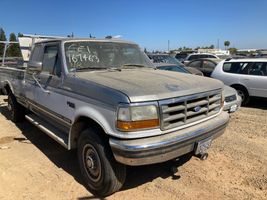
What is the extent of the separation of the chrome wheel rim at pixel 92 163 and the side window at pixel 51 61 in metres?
1.35

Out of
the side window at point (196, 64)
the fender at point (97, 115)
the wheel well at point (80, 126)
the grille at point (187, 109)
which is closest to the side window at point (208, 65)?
the side window at point (196, 64)

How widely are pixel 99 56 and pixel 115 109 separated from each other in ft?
5.71

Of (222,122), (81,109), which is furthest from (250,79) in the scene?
(81,109)

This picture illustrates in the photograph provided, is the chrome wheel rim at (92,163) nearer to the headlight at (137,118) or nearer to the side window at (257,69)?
the headlight at (137,118)

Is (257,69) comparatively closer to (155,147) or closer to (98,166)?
(155,147)

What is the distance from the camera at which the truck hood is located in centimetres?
328

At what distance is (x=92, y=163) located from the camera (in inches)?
147

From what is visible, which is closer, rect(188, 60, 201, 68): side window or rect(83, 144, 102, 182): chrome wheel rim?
rect(83, 144, 102, 182): chrome wheel rim

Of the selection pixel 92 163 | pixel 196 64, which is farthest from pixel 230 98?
pixel 196 64

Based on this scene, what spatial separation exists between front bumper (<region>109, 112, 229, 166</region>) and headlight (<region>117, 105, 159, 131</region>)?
0.15 m

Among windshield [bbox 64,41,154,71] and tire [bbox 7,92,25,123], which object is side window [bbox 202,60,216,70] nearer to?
windshield [bbox 64,41,154,71]

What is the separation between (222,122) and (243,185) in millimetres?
909

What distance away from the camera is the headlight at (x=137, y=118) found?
3168mm

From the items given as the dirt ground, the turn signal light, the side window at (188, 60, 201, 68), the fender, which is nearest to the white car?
the dirt ground
